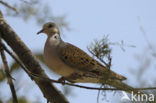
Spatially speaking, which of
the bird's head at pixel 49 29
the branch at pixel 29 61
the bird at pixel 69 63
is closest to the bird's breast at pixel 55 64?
the bird at pixel 69 63

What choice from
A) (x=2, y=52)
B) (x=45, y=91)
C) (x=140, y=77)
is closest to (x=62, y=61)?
(x=45, y=91)

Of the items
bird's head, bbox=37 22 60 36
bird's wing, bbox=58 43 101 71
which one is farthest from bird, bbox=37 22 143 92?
bird's head, bbox=37 22 60 36

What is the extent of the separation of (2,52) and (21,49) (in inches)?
16.3

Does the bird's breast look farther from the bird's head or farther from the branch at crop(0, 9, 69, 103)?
the bird's head

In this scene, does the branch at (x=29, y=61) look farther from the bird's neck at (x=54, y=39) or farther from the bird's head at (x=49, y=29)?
the bird's head at (x=49, y=29)

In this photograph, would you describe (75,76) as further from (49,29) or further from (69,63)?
(49,29)

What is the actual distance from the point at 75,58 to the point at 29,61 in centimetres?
42

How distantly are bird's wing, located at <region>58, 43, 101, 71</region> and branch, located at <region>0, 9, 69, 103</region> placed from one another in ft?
0.79

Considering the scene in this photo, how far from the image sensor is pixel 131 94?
2.35m

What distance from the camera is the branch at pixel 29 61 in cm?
308

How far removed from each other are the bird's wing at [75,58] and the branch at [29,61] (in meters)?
0.24

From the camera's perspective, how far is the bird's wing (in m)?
3.15

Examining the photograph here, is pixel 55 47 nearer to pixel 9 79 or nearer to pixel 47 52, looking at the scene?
pixel 47 52

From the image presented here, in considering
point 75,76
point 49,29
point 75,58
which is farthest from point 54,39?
point 75,76
